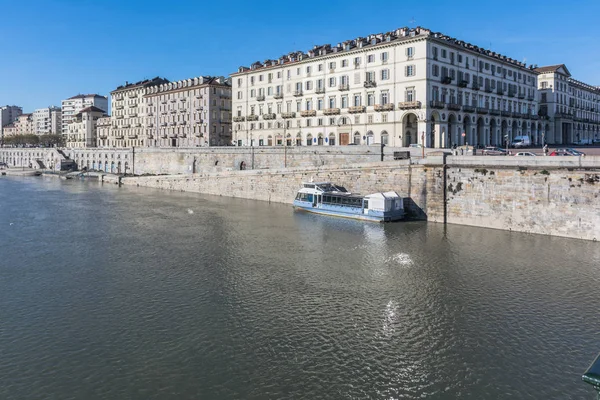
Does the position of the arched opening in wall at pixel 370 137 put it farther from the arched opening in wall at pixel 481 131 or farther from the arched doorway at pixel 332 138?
the arched opening in wall at pixel 481 131

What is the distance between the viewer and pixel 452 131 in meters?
69.1

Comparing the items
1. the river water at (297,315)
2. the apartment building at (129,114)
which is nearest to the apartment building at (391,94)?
the river water at (297,315)

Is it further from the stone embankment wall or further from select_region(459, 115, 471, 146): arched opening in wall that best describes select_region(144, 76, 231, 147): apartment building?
select_region(459, 115, 471, 146): arched opening in wall

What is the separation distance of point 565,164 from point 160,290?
101ft

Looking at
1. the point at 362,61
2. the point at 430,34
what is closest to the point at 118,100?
the point at 362,61

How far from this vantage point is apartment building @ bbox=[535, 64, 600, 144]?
9688 cm

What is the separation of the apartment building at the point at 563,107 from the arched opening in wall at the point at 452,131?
32256mm

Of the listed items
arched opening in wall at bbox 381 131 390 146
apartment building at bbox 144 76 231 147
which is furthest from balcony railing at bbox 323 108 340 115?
apartment building at bbox 144 76 231 147

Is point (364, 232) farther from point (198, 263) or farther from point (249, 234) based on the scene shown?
point (198, 263)

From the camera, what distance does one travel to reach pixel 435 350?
Answer: 1905cm

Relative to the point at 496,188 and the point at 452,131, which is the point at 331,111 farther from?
the point at 496,188

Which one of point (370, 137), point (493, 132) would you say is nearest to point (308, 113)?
point (370, 137)

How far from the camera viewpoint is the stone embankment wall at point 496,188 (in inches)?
1473

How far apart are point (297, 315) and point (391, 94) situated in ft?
165
